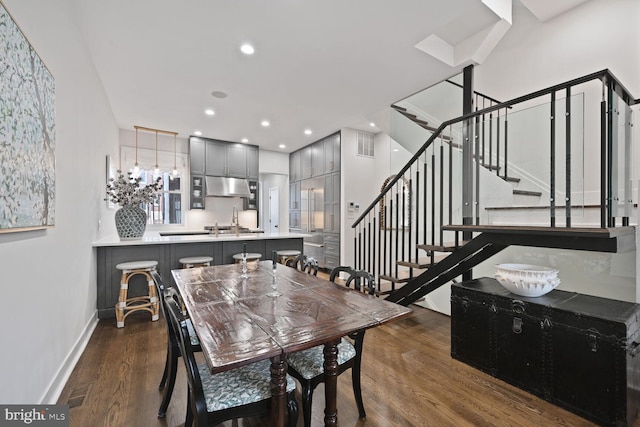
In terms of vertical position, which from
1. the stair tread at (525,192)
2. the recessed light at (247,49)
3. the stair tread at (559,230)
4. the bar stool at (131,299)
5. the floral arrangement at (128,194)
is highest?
the recessed light at (247,49)

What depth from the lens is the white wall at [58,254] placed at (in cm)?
140

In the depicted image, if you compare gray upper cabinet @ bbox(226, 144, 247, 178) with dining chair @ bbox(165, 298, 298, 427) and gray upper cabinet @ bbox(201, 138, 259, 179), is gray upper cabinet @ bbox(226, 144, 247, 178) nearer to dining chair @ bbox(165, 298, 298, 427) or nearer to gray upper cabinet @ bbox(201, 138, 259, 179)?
gray upper cabinet @ bbox(201, 138, 259, 179)

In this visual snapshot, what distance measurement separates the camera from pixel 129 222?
3.77 meters

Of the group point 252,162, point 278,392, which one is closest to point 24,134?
point 278,392

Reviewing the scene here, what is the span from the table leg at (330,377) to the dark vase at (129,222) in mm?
3460

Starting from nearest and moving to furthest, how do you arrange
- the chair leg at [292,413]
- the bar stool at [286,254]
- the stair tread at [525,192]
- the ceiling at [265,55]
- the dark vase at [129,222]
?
the chair leg at [292,413] < the stair tread at [525,192] < the ceiling at [265,55] < the dark vase at [129,222] < the bar stool at [286,254]

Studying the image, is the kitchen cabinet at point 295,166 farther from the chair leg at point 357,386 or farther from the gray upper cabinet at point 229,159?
the chair leg at point 357,386

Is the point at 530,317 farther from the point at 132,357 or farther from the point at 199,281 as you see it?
the point at 132,357

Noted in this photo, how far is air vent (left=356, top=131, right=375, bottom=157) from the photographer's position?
598 centimetres

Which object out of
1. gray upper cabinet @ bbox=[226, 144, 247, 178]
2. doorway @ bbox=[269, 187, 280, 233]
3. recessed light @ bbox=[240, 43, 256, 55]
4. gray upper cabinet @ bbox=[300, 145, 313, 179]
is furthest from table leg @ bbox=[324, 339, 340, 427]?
doorway @ bbox=[269, 187, 280, 233]

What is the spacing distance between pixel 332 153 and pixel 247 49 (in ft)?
10.7

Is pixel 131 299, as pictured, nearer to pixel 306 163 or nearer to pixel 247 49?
pixel 247 49

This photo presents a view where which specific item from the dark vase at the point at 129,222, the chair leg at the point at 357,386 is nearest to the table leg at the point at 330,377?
the chair leg at the point at 357,386

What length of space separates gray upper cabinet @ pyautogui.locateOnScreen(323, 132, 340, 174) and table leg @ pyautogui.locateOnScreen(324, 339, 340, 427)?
4.73m
